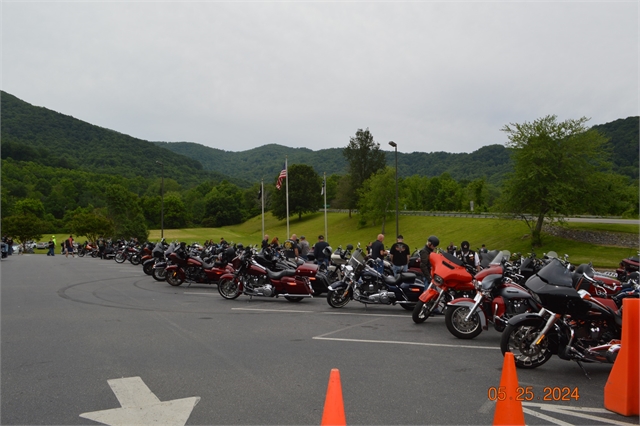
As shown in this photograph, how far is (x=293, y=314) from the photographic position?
1149 cm

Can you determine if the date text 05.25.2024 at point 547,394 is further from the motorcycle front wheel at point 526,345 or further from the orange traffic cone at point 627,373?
the motorcycle front wheel at point 526,345

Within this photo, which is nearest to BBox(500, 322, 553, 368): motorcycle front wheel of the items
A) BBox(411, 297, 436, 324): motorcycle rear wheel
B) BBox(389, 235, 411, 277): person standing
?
BBox(411, 297, 436, 324): motorcycle rear wheel

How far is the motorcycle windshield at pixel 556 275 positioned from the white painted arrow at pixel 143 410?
4797 mm

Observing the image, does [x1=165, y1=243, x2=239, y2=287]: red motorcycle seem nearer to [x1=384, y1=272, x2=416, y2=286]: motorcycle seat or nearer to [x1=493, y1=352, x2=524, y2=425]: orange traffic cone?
[x1=384, y1=272, x2=416, y2=286]: motorcycle seat

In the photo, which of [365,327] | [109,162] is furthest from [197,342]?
[109,162]

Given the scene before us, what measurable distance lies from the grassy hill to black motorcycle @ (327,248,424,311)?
24576 millimetres

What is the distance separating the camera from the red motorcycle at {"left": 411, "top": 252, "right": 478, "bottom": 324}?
9.56m

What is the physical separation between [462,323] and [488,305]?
550 millimetres

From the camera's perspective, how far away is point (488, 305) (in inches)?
340

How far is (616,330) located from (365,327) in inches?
178

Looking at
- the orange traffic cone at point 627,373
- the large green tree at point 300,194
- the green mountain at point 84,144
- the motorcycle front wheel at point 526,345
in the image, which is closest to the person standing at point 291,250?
the motorcycle front wheel at point 526,345

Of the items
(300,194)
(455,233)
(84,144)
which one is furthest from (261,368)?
(84,144)

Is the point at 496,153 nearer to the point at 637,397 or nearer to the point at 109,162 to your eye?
the point at 109,162

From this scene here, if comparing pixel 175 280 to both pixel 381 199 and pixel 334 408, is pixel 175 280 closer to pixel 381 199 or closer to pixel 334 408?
pixel 334 408
